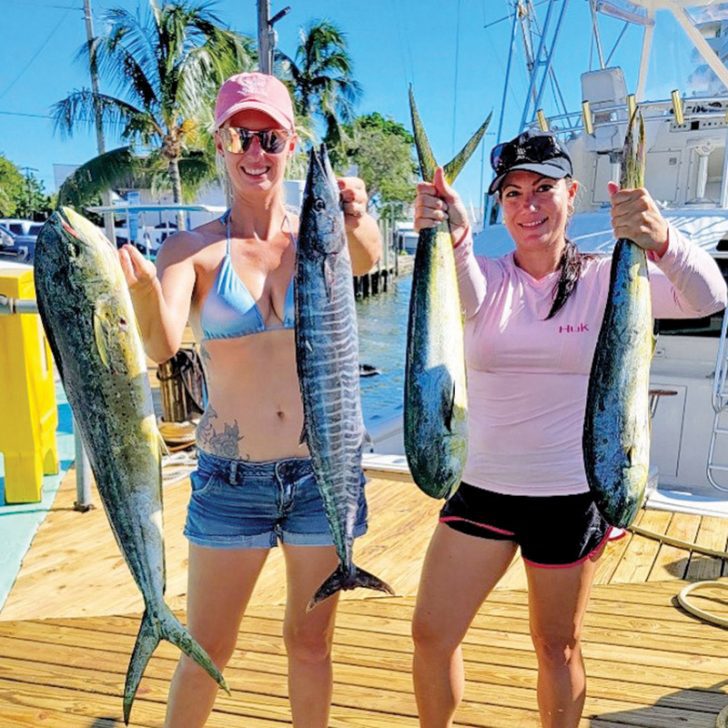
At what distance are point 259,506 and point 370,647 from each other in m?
1.54

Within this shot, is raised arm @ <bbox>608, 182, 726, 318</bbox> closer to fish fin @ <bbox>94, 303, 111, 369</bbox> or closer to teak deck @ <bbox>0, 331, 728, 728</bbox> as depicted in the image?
fish fin @ <bbox>94, 303, 111, 369</bbox>

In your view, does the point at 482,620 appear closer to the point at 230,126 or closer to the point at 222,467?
the point at 222,467

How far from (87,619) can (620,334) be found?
2758 mm

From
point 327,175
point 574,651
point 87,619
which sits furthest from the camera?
point 87,619

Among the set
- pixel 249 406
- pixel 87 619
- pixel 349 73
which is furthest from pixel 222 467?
pixel 349 73

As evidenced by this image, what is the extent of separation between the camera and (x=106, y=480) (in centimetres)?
153

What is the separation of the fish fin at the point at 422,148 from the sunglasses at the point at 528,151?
380mm

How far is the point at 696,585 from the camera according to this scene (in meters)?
3.56

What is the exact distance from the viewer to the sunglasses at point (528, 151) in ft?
6.32

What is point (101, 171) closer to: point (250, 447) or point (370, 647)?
point (370, 647)

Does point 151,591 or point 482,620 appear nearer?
point 151,591

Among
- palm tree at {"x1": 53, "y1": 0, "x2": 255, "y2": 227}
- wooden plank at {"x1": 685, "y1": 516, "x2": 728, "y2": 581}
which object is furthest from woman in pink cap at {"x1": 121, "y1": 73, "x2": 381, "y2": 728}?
palm tree at {"x1": 53, "y1": 0, "x2": 255, "y2": 227}

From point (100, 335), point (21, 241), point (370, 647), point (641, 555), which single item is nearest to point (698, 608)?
point (641, 555)

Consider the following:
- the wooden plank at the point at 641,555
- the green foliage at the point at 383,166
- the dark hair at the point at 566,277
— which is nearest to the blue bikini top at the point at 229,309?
the dark hair at the point at 566,277
